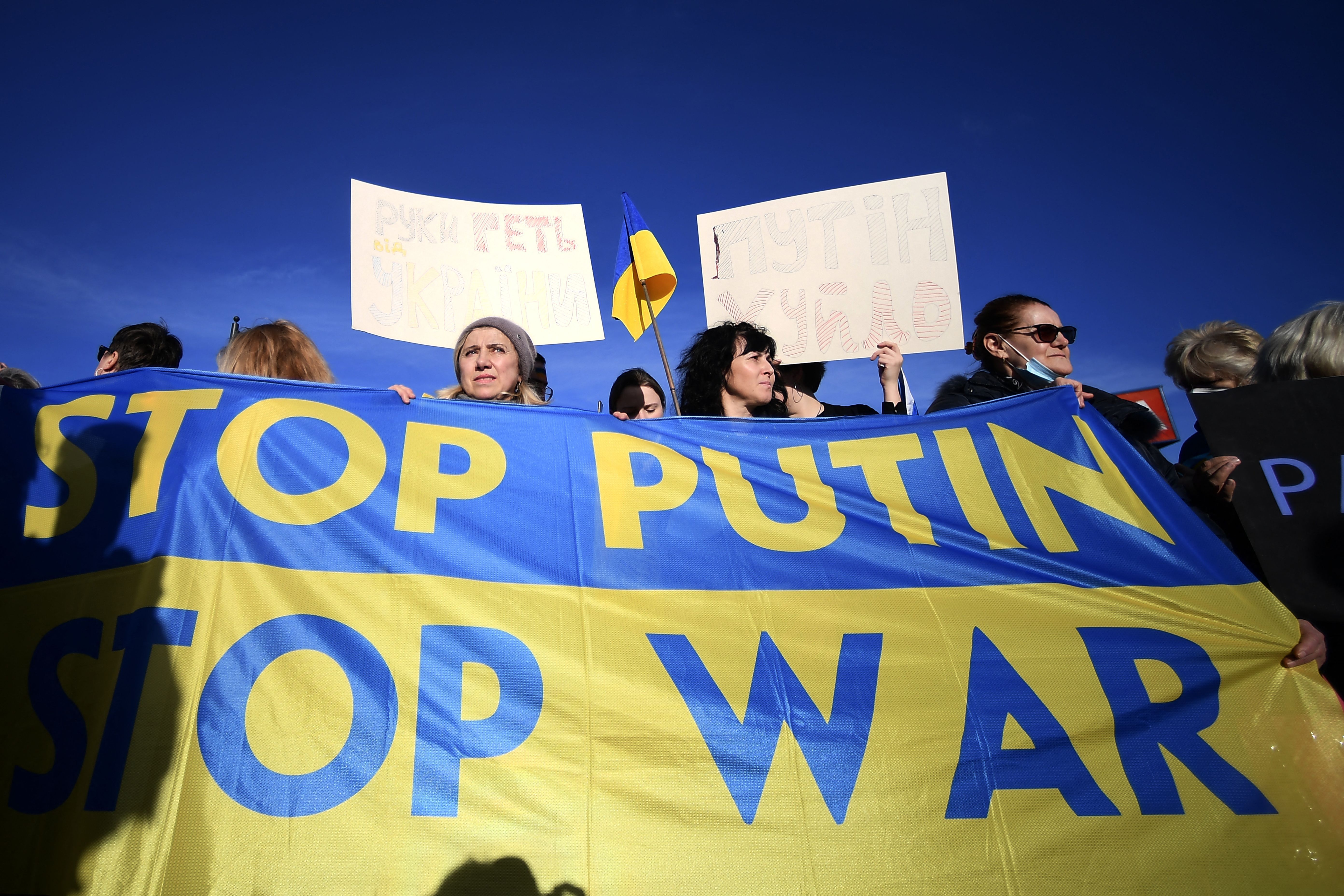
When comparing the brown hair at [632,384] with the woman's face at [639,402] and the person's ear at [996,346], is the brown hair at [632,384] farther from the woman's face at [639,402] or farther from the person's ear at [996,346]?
the person's ear at [996,346]

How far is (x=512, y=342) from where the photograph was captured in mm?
3566

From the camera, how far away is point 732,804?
2199 millimetres

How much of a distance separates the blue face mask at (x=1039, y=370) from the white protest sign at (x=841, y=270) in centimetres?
52

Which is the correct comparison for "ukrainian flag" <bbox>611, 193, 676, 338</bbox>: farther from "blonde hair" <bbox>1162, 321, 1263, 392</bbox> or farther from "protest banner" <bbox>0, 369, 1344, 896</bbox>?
"blonde hair" <bbox>1162, 321, 1263, 392</bbox>

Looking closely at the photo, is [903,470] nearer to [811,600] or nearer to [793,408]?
[811,600]

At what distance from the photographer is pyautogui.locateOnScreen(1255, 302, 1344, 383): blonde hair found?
258 cm

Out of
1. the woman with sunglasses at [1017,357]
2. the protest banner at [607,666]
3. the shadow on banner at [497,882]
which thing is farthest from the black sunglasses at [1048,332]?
the shadow on banner at [497,882]

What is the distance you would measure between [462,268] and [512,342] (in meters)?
1.26

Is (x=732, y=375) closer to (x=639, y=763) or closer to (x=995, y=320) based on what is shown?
(x=995, y=320)

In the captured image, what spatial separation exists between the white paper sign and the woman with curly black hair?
3.09 feet

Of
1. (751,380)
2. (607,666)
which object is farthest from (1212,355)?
(607,666)

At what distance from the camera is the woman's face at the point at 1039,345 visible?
3.47 m

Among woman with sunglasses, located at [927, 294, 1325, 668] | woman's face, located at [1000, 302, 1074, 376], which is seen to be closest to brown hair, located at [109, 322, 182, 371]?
woman with sunglasses, located at [927, 294, 1325, 668]

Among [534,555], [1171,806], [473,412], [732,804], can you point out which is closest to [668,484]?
[534,555]
